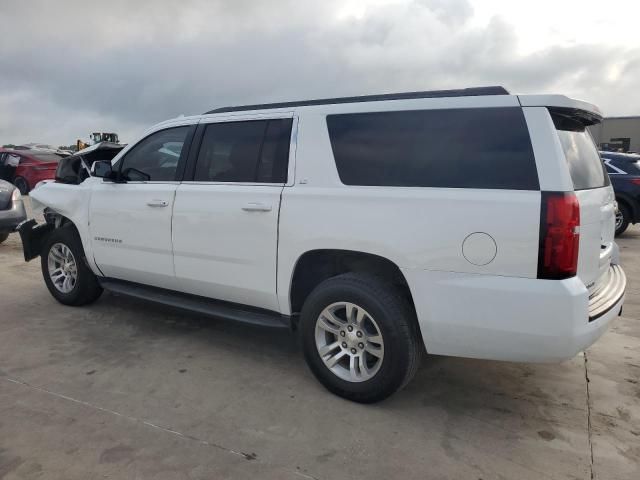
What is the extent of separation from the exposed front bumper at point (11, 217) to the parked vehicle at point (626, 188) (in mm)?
10396

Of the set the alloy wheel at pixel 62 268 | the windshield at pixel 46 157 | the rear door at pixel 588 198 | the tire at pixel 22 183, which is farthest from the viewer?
the windshield at pixel 46 157

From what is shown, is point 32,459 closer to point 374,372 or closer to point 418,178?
point 374,372

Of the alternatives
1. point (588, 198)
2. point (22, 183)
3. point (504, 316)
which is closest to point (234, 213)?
point (504, 316)

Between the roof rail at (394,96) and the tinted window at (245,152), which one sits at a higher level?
the roof rail at (394,96)

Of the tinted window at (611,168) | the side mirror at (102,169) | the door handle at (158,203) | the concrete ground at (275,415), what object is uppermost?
the tinted window at (611,168)

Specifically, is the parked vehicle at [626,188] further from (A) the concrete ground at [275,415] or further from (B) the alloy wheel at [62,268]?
(B) the alloy wheel at [62,268]

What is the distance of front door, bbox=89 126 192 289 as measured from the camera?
13.9 feet

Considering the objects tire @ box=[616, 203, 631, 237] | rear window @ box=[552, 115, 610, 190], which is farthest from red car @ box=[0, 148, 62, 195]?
rear window @ box=[552, 115, 610, 190]

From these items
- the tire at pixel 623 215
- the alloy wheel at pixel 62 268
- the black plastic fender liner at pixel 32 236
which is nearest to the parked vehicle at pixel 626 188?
the tire at pixel 623 215

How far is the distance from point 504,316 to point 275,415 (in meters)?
1.49

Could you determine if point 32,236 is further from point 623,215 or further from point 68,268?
point 623,215

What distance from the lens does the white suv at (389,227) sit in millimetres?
2686

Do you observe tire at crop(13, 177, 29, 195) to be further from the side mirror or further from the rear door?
the rear door

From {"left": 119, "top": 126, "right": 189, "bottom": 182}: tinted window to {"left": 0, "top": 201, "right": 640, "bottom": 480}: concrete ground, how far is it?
1.41 m
